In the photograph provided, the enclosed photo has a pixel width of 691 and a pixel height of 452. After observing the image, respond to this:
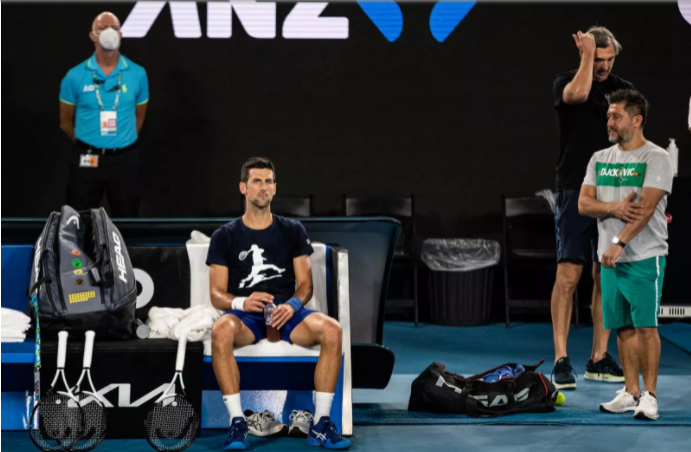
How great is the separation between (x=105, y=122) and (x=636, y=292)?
4.17 metres

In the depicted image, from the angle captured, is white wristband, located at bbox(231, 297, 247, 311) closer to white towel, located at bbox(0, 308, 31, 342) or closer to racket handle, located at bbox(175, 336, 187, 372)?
racket handle, located at bbox(175, 336, 187, 372)

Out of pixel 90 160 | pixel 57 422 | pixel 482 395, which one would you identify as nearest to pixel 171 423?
pixel 57 422

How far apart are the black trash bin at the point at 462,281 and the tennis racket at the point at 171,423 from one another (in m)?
4.34

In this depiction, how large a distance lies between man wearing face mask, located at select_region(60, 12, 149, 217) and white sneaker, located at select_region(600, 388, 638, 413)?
399cm

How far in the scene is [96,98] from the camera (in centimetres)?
715

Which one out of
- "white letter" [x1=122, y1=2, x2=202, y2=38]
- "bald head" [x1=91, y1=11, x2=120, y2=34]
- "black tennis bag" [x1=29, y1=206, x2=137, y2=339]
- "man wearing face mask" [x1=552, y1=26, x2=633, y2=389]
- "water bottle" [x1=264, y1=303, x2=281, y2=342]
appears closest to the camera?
"black tennis bag" [x1=29, y1=206, x2=137, y2=339]

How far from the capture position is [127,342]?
4.13 m

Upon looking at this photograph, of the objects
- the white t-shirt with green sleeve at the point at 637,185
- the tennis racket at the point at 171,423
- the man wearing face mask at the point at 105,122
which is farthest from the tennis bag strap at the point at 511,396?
the man wearing face mask at the point at 105,122

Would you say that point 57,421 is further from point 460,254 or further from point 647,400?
point 460,254

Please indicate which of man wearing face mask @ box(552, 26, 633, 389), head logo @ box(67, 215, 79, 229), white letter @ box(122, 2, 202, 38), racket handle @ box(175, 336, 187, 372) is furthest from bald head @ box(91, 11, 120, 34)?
racket handle @ box(175, 336, 187, 372)

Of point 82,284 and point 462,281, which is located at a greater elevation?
point 82,284

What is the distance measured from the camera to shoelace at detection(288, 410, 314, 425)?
4.22 meters

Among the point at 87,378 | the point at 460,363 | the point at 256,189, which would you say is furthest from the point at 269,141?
the point at 87,378

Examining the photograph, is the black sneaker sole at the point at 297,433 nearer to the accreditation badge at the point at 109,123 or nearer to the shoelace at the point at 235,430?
the shoelace at the point at 235,430
